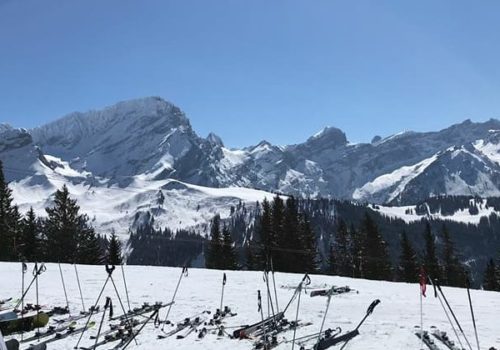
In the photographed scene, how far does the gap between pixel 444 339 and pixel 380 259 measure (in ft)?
174

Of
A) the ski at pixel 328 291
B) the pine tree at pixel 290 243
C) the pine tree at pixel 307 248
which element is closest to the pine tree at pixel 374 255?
the pine tree at pixel 307 248

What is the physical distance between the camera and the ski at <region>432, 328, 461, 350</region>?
55.3 ft

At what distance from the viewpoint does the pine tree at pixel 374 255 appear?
68125mm

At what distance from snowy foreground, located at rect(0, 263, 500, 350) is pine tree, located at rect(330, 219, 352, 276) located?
3460 centimetres

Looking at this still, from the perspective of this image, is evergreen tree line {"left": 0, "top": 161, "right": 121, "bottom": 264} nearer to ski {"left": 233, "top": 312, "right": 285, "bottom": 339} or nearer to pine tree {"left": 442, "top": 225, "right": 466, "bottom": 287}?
ski {"left": 233, "top": 312, "right": 285, "bottom": 339}

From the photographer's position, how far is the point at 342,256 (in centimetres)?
7738

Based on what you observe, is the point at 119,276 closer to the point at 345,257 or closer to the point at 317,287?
the point at 317,287

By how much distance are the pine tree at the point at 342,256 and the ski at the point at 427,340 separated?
55504 mm

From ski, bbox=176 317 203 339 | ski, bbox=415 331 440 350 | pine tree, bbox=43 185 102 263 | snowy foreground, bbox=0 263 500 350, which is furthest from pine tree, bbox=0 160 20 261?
ski, bbox=415 331 440 350

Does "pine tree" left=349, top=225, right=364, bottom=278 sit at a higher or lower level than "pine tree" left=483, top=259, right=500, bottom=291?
higher

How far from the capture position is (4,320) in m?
19.9

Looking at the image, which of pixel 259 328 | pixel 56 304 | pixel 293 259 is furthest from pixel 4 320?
pixel 293 259

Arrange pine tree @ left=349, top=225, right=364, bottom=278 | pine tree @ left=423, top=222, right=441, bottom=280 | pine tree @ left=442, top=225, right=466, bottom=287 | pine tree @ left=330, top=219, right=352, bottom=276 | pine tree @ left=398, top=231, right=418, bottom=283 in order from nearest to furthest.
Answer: pine tree @ left=423, top=222, right=441, bottom=280, pine tree @ left=398, top=231, right=418, bottom=283, pine tree @ left=349, top=225, right=364, bottom=278, pine tree @ left=442, top=225, right=466, bottom=287, pine tree @ left=330, top=219, right=352, bottom=276

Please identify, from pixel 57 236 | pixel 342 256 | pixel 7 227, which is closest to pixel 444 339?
pixel 7 227
